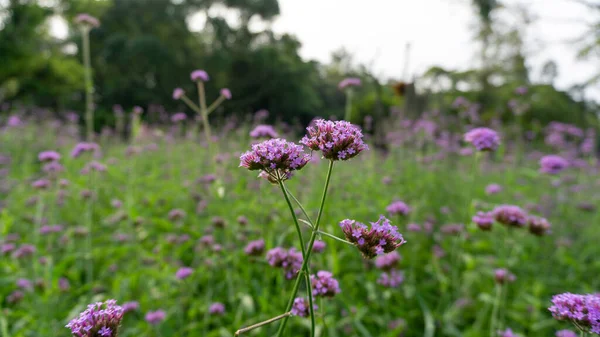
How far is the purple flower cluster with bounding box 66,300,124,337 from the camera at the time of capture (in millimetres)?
951

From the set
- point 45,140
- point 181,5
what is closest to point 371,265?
point 45,140

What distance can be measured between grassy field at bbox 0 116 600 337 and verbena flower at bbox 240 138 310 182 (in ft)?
2.83

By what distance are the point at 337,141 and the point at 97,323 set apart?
75 centimetres

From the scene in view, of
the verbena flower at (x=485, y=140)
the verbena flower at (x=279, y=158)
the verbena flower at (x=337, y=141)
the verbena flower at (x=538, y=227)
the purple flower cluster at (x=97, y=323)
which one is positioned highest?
the verbena flower at (x=485, y=140)

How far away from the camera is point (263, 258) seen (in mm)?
2652

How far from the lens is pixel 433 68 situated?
12805mm

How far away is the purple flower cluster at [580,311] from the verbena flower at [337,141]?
773 millimetres

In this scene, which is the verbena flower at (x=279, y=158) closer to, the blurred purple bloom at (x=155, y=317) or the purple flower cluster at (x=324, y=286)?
the purple flower cluster at (x=324, y=286)

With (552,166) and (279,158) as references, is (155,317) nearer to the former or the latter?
(279,158)

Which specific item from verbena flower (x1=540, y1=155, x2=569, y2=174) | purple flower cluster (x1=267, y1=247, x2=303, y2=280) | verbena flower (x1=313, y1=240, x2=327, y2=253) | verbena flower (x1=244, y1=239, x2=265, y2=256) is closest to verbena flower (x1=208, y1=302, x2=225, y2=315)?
verbena flower (x1=244, y1=239, x2=265, y2=256)

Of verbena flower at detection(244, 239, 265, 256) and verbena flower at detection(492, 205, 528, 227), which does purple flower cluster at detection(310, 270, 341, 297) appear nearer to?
verbena flower at detection(244, 239, 265, 256)

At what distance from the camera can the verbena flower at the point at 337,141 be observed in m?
1.08

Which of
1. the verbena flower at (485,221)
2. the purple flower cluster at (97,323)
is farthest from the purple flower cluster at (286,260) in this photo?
the verbena flower at (485,221)

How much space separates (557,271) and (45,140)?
31.2ft
